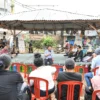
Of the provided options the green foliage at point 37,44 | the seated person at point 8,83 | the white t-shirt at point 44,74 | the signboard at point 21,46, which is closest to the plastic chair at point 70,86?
the white t-shirt at point 44,74

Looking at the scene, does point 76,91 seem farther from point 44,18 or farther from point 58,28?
point 58,28

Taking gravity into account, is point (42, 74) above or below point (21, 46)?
above

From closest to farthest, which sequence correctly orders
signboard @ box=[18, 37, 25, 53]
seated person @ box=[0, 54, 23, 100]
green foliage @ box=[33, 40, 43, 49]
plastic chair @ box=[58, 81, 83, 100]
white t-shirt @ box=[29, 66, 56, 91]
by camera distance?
seated person @ box=[0, 54, 23, 100] < plastic chair @ box=[58, 81, 83, 100] < white t-shirt @ box=[29, 66, 56, 91] < signboard @ box=[18, 37, 25, 53] < green foliage @ box=[33, 40, 43, 49]

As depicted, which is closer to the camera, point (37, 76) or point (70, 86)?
point (70, 86)

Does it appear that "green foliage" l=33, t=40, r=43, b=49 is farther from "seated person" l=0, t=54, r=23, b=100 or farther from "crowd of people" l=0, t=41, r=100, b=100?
"seated person" l=0, t=54, r=23, b=100

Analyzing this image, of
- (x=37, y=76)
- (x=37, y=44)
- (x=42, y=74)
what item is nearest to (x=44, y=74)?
(x=42, y=74)

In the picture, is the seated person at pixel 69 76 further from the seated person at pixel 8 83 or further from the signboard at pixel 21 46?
the signboard at pixel 21 46

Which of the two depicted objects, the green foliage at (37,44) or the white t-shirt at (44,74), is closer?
the white t-shirt at (44,74)

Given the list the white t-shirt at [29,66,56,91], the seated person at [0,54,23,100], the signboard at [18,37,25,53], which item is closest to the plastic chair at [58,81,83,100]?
the white t-shirt at [29,66,56,91]

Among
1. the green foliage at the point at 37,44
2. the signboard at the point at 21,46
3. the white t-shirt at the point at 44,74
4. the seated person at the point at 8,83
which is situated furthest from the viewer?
the green foliage at the point at 37,44

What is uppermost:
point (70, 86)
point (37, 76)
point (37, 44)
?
point (37, 76)

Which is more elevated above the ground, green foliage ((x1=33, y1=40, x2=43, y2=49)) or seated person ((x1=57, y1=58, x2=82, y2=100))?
seated person ((x1=57, y1=58, x2=82, y2=100))

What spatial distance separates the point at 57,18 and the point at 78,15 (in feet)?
4.13

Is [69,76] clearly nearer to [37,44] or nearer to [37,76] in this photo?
[37,76]
